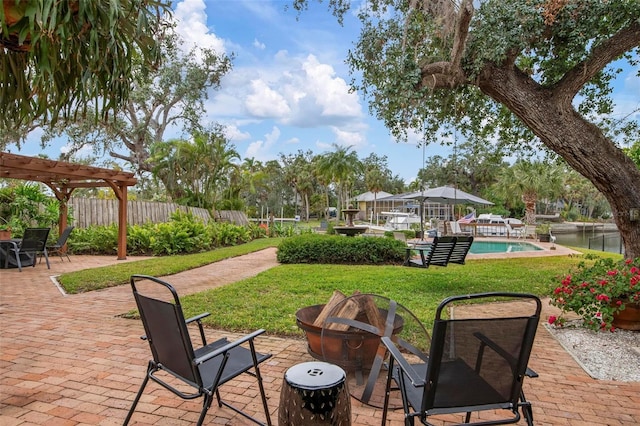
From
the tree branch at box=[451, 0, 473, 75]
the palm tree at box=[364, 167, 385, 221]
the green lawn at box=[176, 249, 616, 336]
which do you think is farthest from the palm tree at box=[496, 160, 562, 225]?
the tree branch at box=[451, 0, 473, 75]

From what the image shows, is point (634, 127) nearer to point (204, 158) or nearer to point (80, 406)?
point (80, 406)

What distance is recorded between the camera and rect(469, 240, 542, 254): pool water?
53.8ft

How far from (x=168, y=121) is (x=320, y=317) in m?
21.4

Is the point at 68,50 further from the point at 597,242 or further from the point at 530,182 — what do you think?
the point at 530,182

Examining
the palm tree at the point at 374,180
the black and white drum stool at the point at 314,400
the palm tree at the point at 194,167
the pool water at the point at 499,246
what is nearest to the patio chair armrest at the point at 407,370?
the black and white drum stool at the point at 314,400

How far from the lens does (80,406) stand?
267 cm

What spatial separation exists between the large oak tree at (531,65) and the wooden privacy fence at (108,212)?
9.66 metres

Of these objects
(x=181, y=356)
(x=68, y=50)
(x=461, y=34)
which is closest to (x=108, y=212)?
(x=461, y=34)

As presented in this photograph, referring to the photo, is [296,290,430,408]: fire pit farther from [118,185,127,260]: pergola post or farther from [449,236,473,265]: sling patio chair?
[118,185,127,260]: pergola post

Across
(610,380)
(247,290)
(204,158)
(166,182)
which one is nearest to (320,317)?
(610,380)

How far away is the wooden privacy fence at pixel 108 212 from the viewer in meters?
12.2

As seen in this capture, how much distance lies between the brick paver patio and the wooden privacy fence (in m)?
7.78

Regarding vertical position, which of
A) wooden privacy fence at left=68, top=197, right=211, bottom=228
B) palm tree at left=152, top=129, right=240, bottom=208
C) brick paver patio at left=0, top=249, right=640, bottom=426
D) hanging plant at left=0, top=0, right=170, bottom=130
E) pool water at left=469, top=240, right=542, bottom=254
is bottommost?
pool water at left=469, top=240, right=542, bottom=254

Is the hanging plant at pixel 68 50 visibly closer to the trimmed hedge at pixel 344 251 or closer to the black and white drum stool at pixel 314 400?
the black and white drum stool at pixel 314 400
